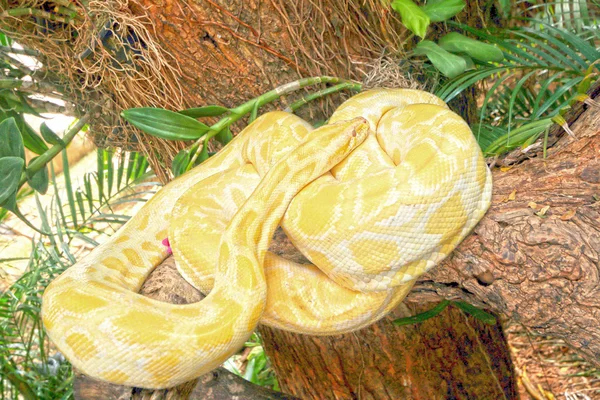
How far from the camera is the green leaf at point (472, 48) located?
8.74 ft

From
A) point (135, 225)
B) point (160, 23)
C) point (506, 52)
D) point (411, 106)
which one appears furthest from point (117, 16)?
point (506, 52)

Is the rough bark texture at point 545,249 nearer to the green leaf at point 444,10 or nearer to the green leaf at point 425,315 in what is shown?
the green leaf at point 425,315

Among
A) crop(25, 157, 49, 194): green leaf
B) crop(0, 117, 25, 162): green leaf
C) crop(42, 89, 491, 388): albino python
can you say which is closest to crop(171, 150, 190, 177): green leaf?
crop(42, 89, 491, 388): albino python

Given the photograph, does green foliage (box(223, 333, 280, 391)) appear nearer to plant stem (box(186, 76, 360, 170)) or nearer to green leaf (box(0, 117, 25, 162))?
plant stem (box(186, 76, 360, 170))

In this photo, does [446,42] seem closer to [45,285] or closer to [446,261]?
[446,261]

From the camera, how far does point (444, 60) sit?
2.63m

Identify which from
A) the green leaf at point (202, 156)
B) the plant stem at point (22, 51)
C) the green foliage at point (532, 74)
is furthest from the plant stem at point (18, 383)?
the green foliage at point (532, 74)

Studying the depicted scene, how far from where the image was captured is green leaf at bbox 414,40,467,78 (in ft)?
8.46

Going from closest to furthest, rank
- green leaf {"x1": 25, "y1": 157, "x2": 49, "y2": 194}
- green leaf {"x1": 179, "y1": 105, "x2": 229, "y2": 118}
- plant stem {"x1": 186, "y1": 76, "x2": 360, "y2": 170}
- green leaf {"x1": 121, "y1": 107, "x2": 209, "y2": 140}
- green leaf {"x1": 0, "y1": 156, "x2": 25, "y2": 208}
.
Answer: green leaf {"x1": 0, "y1": 156, "x2": 25, "y2": 208} < green leaf {"x1": 121, "y1": 107, "x2": 209, "y2": 140} < green leaf {"x1": 179, "y1": 105, "x2": 229, "y2": 118} < plant stem {"x1": 186, "y1": 76, "x2": 360, "y2": 170} < green leaf {"x1": 25, "y1": 157, "x2": 49, "y2": 194}

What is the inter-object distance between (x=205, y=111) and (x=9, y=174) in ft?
3.01

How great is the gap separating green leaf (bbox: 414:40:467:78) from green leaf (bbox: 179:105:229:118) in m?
1.05

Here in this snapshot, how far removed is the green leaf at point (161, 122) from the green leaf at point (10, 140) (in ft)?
1.55

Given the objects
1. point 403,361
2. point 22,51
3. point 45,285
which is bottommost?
point 403,361

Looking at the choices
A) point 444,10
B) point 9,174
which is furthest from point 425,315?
point 9,174
